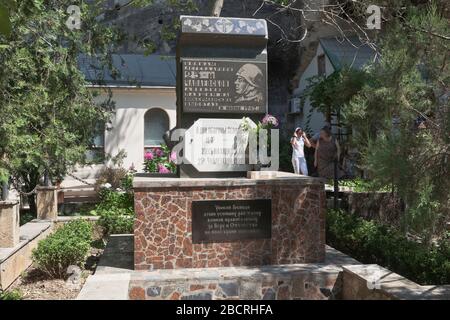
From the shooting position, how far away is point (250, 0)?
2469cm

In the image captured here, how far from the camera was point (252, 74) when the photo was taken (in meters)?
7.22

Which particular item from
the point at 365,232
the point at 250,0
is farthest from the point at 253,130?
the point at 250,0

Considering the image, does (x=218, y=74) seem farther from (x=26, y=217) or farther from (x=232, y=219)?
(x=26, y=217)

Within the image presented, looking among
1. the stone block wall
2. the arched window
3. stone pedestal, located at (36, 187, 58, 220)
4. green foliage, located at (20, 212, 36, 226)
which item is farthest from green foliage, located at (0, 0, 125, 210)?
the arched window

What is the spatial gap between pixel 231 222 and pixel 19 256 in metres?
3.33

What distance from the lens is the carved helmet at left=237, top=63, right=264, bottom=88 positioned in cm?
716

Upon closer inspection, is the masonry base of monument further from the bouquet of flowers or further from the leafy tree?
the bouquet of flowers

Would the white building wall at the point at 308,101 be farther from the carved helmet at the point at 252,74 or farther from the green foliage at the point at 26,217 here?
the carved helmet at the point at 252,74

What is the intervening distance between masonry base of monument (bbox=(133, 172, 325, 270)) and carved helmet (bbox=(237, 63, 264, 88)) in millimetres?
1366

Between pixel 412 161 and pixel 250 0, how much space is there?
22081 millimetres

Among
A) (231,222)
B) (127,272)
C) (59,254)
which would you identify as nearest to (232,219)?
(231,222)
